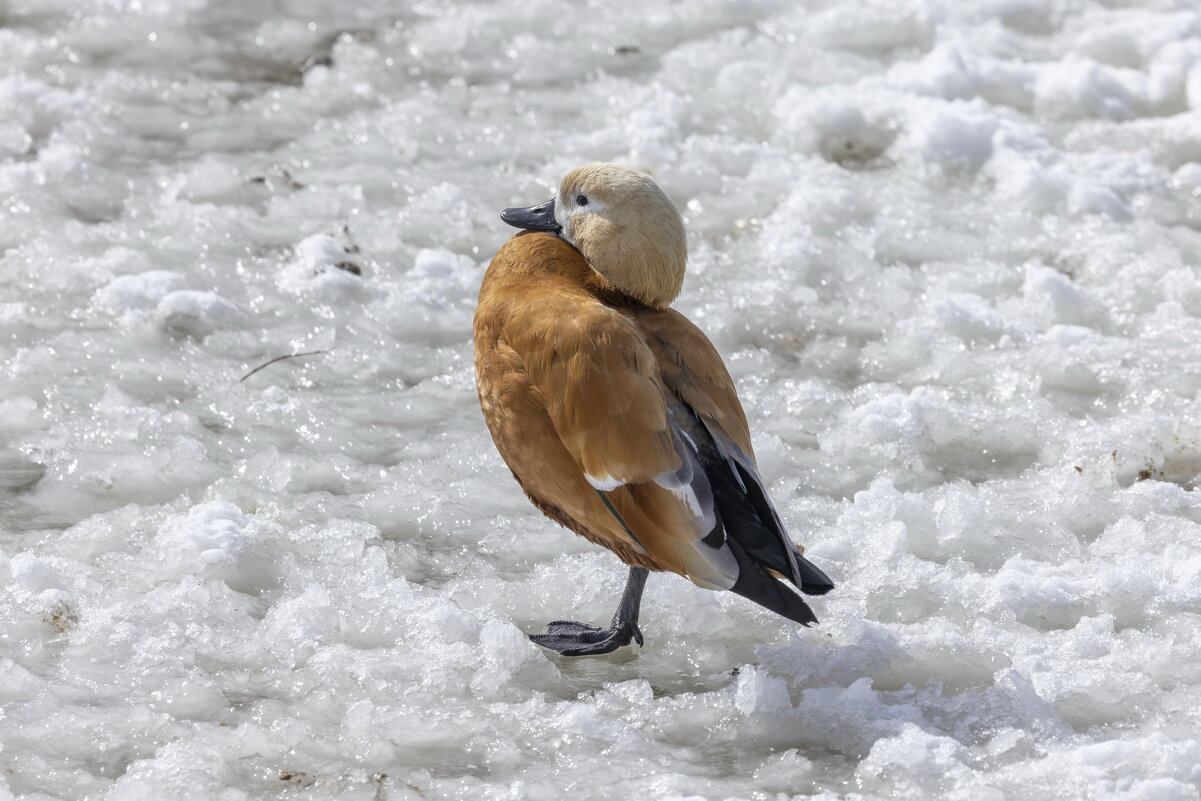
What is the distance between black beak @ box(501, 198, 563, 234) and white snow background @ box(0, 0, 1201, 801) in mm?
772

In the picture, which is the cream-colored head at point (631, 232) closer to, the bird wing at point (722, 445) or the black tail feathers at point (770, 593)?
the bird wing at point (722, 445)

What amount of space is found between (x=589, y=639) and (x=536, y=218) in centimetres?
110

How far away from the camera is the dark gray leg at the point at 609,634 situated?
121 inches

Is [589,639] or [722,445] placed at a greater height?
[722,445]

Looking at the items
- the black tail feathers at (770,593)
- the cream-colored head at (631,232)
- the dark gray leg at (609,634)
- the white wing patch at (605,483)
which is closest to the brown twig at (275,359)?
the cream-colored head at (631,232)

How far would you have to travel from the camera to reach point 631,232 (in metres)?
3.08

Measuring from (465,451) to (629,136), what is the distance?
2130 mm

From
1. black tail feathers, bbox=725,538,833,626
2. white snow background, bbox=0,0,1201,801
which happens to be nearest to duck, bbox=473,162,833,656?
black tail feathers, bbox=725,538,833,626

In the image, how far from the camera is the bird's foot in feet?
10.0

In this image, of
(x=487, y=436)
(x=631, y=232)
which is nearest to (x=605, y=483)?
(x=631, y=232)

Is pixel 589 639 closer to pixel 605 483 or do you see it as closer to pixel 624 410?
pixel 605 483

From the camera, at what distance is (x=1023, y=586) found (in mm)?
3209

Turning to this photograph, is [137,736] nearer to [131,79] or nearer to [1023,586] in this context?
[1023,586]

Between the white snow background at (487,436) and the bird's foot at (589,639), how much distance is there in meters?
0.06
